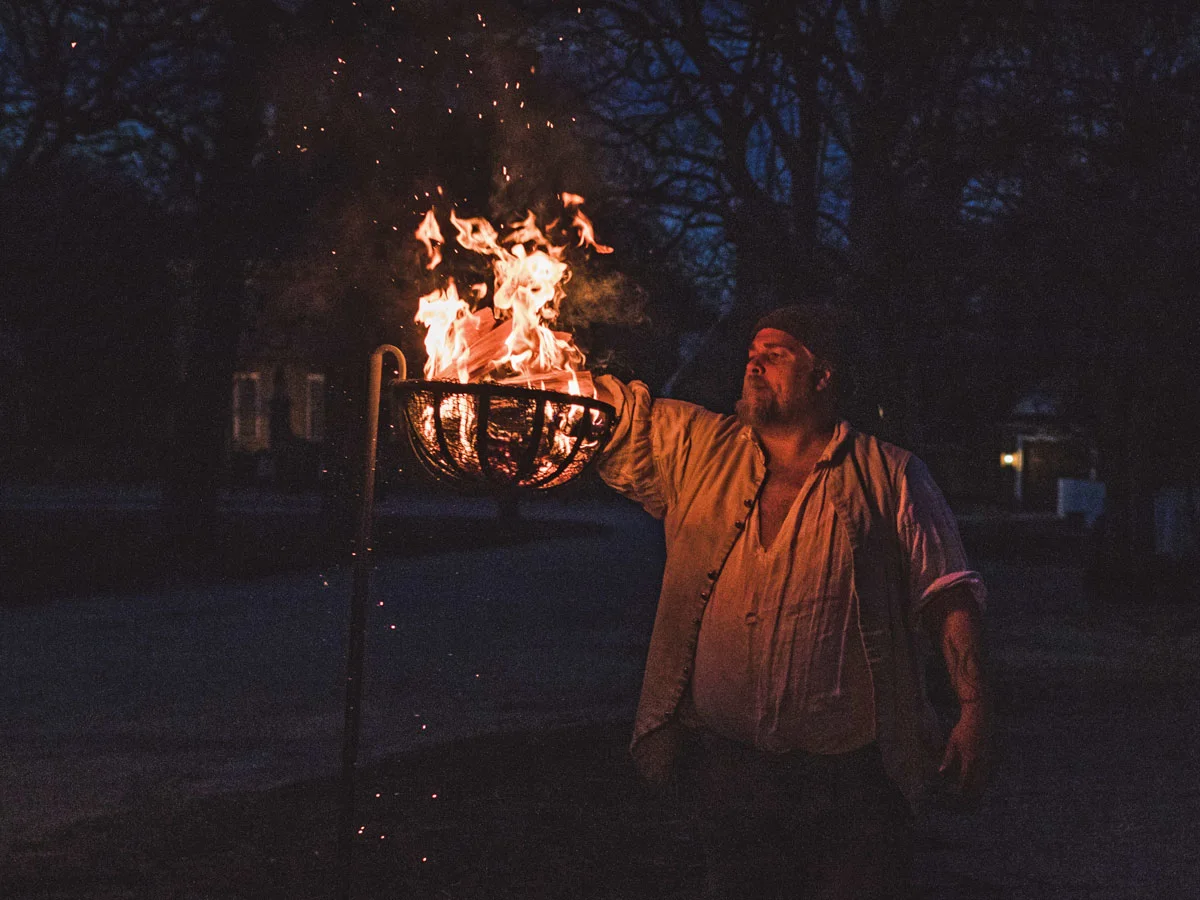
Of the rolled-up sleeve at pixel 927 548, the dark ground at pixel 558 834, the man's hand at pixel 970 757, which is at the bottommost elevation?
the dark ground at pixel 558 834

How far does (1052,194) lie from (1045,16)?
189 cm

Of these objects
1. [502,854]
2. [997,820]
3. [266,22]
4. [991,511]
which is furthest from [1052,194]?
[991,511]

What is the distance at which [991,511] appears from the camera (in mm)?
42812

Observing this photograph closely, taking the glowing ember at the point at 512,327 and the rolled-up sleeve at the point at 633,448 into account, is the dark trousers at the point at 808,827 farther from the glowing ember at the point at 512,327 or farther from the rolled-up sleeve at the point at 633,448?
the glowing ember at the point at 512,327

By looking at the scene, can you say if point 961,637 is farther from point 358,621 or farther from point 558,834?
point 558,834

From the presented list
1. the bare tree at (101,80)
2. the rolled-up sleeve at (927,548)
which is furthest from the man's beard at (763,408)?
the bare tree at (101,80)

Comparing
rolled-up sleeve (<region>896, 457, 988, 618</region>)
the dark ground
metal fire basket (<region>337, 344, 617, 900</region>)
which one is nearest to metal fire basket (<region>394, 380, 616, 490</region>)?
metal fire basket (<region>337, 344, 617, 900</region>)

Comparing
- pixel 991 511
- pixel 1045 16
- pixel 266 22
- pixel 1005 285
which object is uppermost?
pixel 266 22

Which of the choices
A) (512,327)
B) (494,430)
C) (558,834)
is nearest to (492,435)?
(494,430)

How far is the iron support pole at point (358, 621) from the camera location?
3346mm

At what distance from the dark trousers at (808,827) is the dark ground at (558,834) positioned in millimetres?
1271

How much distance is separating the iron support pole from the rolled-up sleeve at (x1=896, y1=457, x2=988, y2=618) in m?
1.14

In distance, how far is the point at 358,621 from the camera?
337cm

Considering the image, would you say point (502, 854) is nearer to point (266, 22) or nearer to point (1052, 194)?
point (1052, 194)
